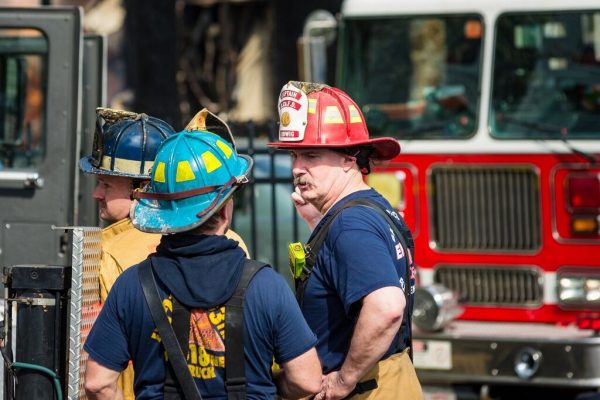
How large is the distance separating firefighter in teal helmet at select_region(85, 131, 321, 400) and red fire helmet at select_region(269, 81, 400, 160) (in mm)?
652

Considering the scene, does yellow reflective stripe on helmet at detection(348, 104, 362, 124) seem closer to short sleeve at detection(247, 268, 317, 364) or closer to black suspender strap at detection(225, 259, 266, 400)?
short sleeve at detection(247, 268, 317, 364)

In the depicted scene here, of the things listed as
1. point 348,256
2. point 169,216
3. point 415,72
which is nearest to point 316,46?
point 415,72

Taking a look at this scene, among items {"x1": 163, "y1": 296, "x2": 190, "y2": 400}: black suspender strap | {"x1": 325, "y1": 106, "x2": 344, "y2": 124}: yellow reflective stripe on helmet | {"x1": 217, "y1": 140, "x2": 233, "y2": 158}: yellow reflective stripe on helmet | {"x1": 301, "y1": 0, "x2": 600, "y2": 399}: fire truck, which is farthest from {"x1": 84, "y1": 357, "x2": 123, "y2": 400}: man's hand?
{"x1": 301, "y1": 0, "x2": 600, "y2": 399}: fire truck

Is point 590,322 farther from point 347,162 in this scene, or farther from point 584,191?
point 347,162

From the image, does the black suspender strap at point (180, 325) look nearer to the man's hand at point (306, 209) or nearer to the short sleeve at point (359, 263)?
the short sleeve at point (359, 263)

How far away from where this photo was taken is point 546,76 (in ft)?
24.7

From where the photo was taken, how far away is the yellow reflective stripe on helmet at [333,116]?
4035mm

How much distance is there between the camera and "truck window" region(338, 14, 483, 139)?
303 inches

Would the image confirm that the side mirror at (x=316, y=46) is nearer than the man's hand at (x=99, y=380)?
No

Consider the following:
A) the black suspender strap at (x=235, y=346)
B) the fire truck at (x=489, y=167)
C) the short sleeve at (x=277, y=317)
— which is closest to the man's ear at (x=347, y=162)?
the short sleeve at (x=277, y=317)

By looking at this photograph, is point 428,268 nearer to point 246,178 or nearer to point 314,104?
point 314,104

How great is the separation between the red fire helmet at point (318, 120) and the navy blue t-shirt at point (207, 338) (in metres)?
0.84

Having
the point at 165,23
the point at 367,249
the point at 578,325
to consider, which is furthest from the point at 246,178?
the point at 165,23

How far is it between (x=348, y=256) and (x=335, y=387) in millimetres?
448
